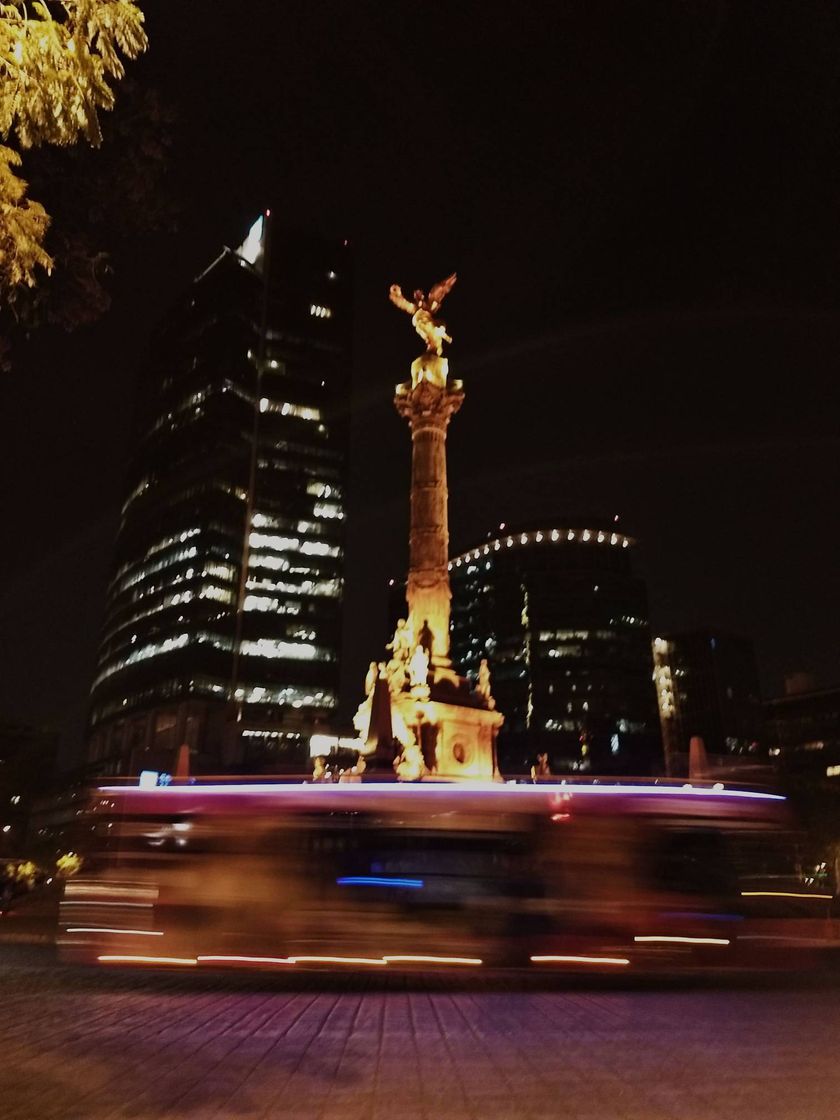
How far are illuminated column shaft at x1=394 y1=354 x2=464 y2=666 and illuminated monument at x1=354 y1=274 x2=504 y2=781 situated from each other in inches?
1.6

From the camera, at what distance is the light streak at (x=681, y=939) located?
10.6 meters

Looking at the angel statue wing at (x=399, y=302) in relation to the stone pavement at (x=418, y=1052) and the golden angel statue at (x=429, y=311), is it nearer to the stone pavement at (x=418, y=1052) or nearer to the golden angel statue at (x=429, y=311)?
the golden angel statue at (x=429, y=311)

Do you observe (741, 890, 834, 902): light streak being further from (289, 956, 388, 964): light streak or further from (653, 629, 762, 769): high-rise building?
(653, 629, 762, 769): high-rise building

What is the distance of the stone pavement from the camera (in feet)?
17.5

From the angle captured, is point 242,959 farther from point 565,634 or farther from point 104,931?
point 565,634

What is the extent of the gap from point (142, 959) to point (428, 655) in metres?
21.2

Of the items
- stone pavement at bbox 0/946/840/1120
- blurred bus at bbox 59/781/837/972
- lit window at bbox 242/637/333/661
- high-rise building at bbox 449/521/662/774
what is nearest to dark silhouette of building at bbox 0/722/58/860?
blurred bus at bbox 59/781/837/972

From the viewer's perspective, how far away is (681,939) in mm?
10656

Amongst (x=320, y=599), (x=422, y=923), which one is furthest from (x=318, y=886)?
(x=320, y=599)

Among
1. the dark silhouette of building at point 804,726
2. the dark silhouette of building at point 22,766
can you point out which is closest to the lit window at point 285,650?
the dark silhouette of building at point 22,766

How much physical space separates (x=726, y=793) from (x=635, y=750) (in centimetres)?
9561

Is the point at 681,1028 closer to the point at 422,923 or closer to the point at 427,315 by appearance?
the point at 422,923

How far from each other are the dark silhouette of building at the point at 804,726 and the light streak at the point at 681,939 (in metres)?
80.7

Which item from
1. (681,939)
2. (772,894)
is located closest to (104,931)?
(681,939)
